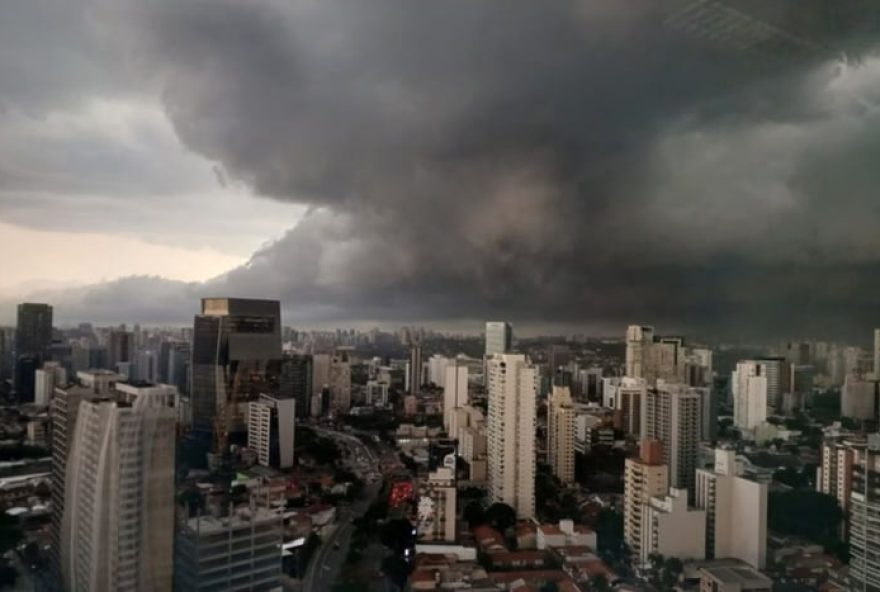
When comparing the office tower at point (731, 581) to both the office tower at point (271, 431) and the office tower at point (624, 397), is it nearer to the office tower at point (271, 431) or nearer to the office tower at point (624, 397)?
the office tower at point (624, 397)

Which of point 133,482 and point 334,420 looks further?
point 334,420

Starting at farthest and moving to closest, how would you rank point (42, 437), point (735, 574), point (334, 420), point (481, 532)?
point (334, 420)
point (481, 532)
point (735, 574)
point (42, 437)

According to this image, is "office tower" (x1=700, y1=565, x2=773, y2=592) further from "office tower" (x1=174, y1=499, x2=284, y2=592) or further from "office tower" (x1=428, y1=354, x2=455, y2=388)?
"office tower" (x1=174, y1=499, x2=284, y2=592)

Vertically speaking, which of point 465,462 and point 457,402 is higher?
point 457,402

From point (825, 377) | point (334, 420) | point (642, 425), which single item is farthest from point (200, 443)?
point (825, 377)

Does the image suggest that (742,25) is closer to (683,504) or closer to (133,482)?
(683,504)

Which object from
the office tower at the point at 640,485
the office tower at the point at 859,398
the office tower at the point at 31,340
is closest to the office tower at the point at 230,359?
the office tower at the point at 31,340
